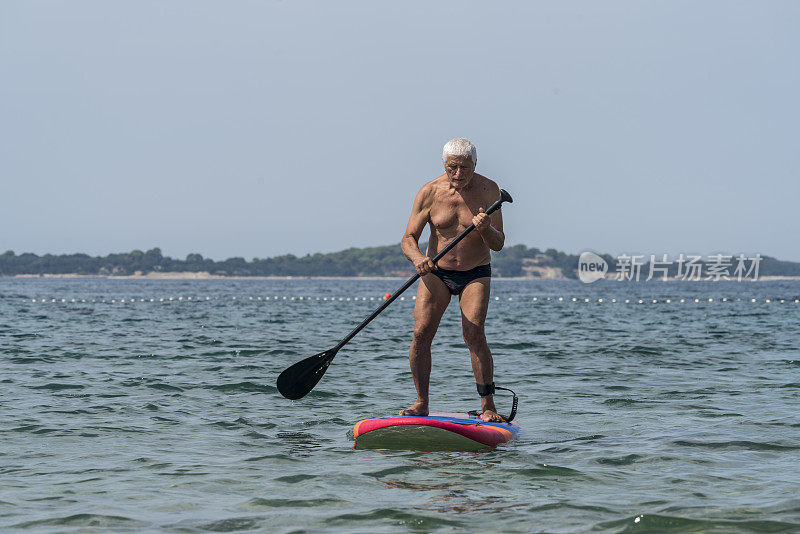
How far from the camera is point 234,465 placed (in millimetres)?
6906

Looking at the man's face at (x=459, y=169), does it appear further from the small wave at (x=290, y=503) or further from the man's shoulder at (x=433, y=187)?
the small wave at (x=290, y=503)

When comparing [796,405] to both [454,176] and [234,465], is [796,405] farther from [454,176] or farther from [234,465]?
[234,465]

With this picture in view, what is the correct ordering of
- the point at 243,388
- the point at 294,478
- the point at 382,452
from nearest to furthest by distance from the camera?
the point at 294,478
the point at 382,452
the point at 243,388

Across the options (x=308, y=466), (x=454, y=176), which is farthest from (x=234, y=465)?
(x=454, y=176)

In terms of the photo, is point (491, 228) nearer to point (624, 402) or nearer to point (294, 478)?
point (294, 478)

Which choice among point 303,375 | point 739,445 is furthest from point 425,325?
point 739,445

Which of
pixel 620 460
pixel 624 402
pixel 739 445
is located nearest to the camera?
pixel 620 460

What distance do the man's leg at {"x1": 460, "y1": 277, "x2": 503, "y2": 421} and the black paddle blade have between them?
62.1 inches

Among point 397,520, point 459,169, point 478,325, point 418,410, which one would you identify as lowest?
point 397,520

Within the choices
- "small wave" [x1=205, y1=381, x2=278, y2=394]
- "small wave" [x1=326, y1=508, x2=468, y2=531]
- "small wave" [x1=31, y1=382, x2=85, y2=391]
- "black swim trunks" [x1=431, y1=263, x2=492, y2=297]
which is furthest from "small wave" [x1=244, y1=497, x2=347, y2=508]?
"small wave" [x1=31, y1=382, x2=85, y2=391]

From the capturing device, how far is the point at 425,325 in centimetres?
787

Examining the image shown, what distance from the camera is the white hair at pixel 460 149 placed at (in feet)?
24.8

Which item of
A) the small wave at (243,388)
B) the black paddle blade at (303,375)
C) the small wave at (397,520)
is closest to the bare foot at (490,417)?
the black paddle blade at (303,375)

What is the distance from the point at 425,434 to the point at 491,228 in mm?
1872
